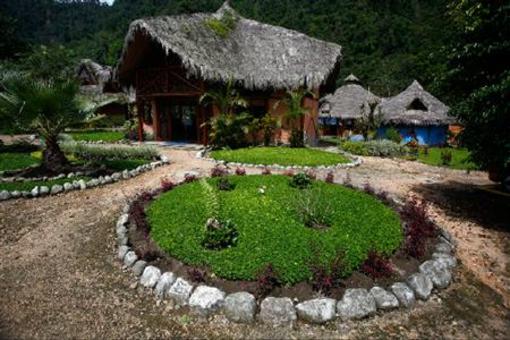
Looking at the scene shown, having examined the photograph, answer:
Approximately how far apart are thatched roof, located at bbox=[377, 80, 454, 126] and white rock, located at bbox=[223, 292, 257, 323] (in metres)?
25.4

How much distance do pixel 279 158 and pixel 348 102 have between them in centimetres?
2187

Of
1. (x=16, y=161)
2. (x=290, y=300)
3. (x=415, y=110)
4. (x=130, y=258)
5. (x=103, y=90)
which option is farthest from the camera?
(x=415, y=110)

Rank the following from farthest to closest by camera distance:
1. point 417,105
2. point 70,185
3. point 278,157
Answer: point 417,105 → point 278,157 → point 70,185

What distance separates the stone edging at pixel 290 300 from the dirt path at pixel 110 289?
0.12 meters

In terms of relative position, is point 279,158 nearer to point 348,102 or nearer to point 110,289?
point 110,289

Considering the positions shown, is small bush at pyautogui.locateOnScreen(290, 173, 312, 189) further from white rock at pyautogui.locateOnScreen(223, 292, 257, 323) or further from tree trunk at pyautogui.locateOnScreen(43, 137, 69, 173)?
tree trunk at pyautogui.locateOnScreen(43, 137, 69, 173)

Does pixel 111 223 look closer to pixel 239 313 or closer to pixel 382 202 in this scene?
pixel 239 313

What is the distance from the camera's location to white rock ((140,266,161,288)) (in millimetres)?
4868

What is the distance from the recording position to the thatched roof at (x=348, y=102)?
104 feet

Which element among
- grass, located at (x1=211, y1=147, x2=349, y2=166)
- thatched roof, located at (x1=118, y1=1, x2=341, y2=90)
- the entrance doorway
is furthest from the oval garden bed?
the entrance doorway

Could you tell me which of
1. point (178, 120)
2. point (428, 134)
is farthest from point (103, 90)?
point (428, 134)

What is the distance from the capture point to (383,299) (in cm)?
448

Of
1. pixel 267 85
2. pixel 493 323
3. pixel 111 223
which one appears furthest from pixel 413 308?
pixel 267 85

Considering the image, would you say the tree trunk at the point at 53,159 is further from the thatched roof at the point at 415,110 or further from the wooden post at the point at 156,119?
the thatched roof at the point at 415,110
